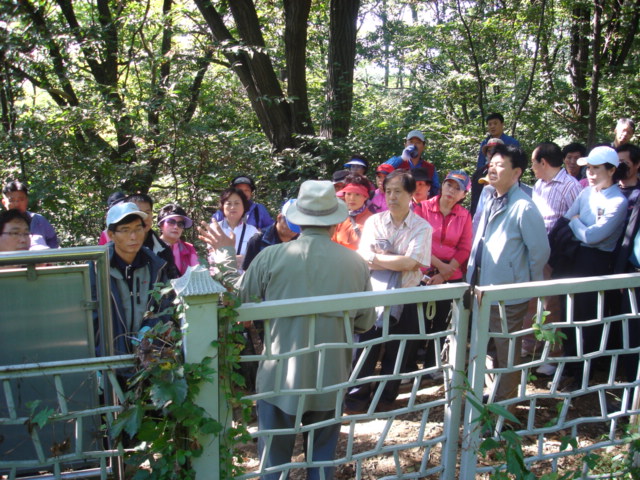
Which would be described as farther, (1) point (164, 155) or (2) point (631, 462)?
(1) point (164, 155)

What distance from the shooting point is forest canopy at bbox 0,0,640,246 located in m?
6.95

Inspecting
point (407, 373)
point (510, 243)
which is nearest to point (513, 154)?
point (510, 243)

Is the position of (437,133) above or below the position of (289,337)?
above

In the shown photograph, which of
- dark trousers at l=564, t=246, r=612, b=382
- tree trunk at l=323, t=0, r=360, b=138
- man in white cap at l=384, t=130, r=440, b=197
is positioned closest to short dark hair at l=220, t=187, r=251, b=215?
man in white cap at l=384, t=130, r=440, b=197

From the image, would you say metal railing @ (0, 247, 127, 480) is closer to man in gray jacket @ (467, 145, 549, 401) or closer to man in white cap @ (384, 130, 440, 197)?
man in gray jacket @ (467, 145, 549, 401)

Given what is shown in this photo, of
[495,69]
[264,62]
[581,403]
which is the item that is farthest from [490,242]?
[495,69]

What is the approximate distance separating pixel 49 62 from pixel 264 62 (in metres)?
3.22

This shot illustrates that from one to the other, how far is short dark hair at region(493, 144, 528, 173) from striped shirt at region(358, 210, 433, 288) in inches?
29.3

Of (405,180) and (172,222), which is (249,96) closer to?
(172,222)

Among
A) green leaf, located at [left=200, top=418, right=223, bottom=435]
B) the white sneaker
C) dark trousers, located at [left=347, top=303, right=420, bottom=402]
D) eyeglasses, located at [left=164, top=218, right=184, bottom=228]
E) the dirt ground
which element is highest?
eyeglasses, located at [left=164, top=218, right=184, bottom=228]

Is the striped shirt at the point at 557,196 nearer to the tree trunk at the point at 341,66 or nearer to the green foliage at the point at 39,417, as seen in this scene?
the green foliage at the point at 39,417

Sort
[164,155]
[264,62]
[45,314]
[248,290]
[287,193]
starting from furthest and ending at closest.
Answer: [264,62], [287,193], [164,155], [248,290], [45,314]

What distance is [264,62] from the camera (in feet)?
29.5

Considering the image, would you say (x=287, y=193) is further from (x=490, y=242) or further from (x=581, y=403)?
(x=581, y=403)
